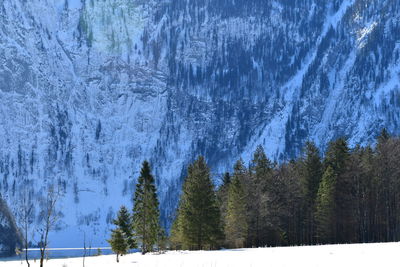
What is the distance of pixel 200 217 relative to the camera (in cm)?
5712

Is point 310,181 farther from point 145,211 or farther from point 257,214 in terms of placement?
point 145,211

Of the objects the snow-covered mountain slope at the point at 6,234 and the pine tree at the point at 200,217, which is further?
the snow-covered mountain slope at the point at 6,234

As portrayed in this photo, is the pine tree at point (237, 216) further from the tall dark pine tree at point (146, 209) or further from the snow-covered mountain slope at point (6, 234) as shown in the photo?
the snow-covered mountain slope at point (6, 234)

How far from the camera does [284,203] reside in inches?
2665

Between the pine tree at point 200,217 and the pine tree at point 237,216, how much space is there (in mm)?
3428

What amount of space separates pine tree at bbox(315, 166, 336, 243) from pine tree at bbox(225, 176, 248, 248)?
7.02 metres

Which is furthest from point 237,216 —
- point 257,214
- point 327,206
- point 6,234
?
point 6,234

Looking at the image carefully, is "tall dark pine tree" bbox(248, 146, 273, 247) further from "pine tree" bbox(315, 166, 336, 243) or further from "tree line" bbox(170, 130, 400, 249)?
"pine tree" bbox(315, 166, 336, 243)

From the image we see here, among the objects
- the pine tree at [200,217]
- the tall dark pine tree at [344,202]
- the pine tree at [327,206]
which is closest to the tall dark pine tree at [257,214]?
the pine tree at [327,206]

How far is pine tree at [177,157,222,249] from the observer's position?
187ft

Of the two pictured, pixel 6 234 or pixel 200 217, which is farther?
pixel 6 234

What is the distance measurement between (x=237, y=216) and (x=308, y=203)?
10.9 meters

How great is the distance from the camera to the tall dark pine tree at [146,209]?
183 feet

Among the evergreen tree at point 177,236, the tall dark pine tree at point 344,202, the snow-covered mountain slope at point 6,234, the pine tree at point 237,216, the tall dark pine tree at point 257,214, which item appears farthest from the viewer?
the snow-covered mountain slope at point 6,234
